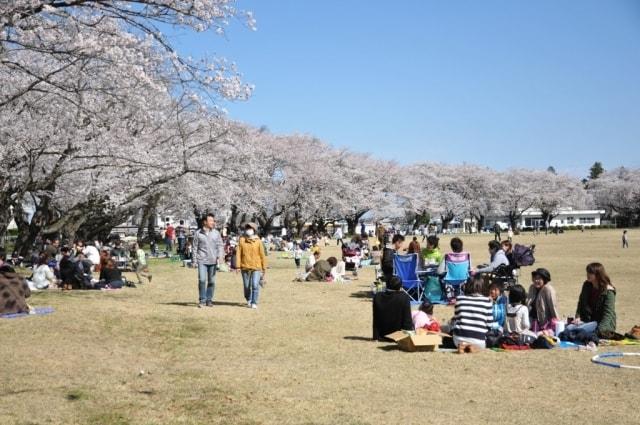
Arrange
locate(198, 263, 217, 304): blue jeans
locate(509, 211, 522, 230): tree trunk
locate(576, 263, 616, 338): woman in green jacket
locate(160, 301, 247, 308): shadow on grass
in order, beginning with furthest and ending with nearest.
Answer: locate(509, 211, 522, 230): tree trunk < locate(160, 301, 247, 308): shadow on grass < locate(198, 263, 217, 304): blue jeans < locate(576, 263, 616, 338): woman in green jacket

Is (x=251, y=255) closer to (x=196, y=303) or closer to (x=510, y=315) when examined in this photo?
(x=196, y=303)

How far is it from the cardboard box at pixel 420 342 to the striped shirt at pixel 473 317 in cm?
28

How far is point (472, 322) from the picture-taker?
7.82 metres

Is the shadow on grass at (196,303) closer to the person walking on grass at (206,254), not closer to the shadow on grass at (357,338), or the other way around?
the person walking on grass at (206,254)

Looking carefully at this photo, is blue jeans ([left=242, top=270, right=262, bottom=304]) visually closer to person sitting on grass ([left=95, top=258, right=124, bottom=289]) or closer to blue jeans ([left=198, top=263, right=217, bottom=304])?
blue jeans ([left=198, top=263, right=217, bottom=304])

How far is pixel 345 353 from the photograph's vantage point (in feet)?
25.3

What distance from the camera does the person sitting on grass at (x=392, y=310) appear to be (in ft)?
27.4

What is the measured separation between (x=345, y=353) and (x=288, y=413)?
2598mm

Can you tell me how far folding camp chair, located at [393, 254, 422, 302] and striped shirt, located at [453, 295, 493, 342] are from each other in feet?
15.1

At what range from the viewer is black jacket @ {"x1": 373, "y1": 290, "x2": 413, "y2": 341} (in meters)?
8.35

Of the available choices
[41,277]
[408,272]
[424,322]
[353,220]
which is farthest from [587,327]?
[353,220]

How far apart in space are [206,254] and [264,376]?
16.8ft

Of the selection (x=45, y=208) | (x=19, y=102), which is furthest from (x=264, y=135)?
(x=19, y=102)

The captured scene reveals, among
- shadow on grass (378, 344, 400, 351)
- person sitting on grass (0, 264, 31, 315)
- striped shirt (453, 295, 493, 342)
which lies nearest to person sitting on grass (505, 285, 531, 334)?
striped shirt (453, 295, 493, 342)
